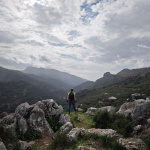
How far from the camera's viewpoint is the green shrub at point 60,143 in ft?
18.5

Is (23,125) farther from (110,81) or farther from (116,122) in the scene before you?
(110,81)

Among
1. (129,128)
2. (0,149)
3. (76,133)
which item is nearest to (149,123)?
(129,128)

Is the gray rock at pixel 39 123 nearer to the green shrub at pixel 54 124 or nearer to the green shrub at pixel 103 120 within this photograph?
the green shrub at pixel 54 124

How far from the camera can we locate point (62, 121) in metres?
9.55

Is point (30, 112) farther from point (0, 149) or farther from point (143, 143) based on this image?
point (143, 143)

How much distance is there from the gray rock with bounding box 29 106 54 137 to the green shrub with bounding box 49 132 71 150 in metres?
2.29

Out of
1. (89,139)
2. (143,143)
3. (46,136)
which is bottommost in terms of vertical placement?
(46,136)

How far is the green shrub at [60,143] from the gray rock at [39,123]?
7.52 ft

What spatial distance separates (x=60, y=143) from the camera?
18.8ft

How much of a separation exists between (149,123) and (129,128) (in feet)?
4.67

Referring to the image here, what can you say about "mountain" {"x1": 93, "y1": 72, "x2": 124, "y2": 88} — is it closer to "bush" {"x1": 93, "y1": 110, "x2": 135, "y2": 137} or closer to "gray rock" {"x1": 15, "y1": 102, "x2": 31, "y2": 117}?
"bush" {"x1": 93, "y1": 110, "x2": 135, "y2": 137}

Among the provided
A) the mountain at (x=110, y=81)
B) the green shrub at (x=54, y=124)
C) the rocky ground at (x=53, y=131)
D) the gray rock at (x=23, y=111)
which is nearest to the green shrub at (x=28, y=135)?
the rocky ground at (x=53, y=131)

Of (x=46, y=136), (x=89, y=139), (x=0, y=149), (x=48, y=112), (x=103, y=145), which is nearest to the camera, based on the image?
(x=0, y=149)

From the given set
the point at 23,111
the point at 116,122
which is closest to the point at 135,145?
the point at 116,122
